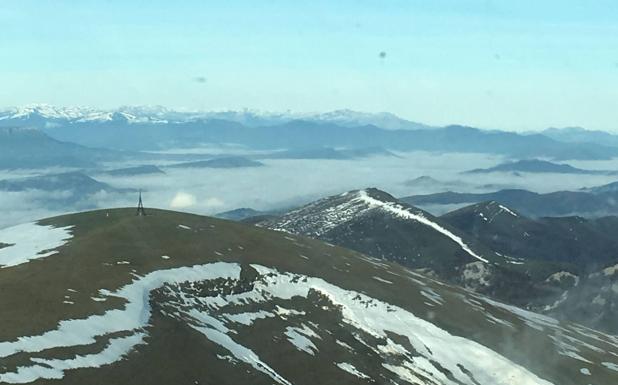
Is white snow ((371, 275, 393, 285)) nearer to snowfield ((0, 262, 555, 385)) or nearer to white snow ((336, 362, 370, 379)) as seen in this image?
snowfield ((0, 262, 555, 385))

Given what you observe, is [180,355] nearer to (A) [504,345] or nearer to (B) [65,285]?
(B) [65,285]

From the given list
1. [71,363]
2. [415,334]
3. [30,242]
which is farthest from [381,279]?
[71,363]

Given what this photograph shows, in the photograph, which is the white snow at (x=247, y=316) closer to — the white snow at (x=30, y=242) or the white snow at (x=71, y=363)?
the white snow at (x=71, y=363)

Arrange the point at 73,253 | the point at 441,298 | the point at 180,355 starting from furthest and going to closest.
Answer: the point at 441,298, the point at 73,253, the point at 180,355

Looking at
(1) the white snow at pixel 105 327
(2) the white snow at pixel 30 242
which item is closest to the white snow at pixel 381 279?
(1) the white snow at pixel 105 327

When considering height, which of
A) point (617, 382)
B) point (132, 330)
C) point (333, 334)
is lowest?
point (617, 382)

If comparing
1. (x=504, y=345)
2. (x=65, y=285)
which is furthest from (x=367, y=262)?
(x=65, y=285)
